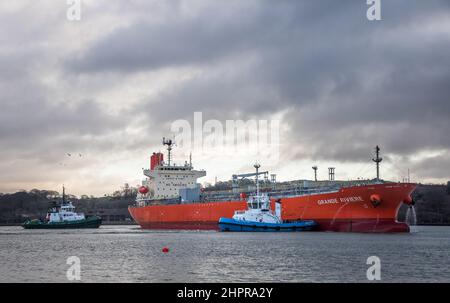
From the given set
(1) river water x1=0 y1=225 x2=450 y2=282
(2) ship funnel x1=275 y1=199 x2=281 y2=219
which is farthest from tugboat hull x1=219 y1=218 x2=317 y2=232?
(1) river water x1=0 y1=225 x2=450 y2=282

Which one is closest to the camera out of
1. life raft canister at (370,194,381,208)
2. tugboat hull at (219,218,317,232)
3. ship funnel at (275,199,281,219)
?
life raft canister at (370,194,381,208)

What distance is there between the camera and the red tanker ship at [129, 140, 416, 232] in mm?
46781

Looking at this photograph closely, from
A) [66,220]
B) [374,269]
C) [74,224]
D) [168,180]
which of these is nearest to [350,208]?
[374,269]

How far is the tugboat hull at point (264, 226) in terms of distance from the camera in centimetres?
5244

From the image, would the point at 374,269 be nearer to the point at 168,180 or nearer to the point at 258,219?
the point at 258,219

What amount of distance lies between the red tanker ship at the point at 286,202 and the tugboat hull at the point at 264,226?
89cm

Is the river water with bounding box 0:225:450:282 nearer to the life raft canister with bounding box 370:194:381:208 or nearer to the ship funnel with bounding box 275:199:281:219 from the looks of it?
the life raft canister with bounding box 370:194:381:208

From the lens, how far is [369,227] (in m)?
48.7

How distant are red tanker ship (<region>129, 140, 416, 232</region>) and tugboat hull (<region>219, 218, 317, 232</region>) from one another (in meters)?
0.89

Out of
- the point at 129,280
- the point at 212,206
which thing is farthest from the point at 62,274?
the point at 212,206

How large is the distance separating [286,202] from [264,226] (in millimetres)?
3139

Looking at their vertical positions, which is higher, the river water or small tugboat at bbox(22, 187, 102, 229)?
small tugboat at bbox(22, 187, 102, 229)
